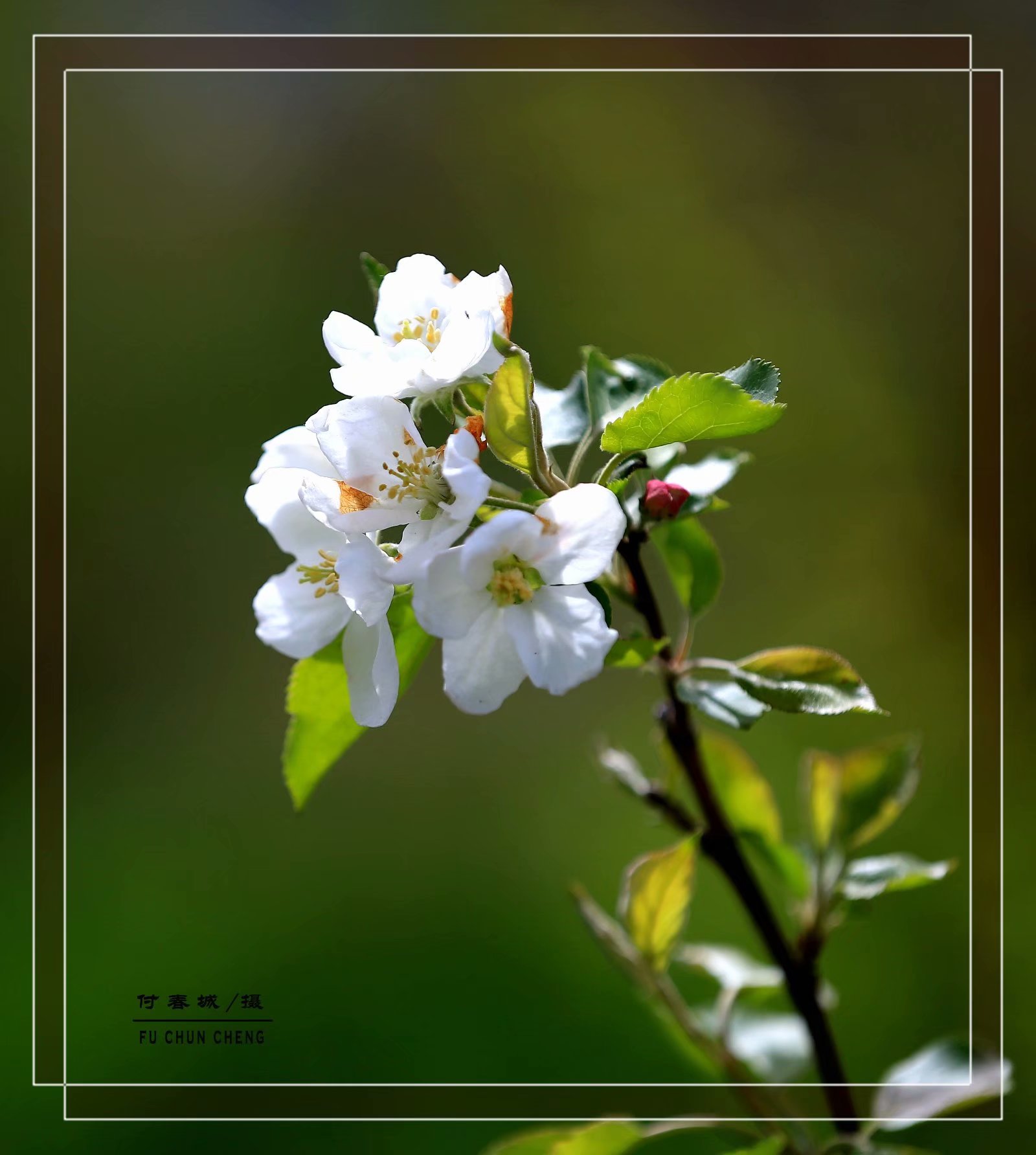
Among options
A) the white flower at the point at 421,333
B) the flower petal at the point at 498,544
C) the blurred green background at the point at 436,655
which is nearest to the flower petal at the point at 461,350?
the white flower at the point at 421,333

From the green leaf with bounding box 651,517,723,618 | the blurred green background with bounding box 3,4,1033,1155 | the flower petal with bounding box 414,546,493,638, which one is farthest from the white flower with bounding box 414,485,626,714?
the blurred green background with bounding box 3,4,1033,1155

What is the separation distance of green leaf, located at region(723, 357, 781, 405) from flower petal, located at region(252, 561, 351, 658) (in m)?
0.30

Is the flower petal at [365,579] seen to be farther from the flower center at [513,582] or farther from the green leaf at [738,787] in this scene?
the green leaf at [738,787]

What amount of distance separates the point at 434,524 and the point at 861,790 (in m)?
0.59

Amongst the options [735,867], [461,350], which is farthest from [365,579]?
[735,867]

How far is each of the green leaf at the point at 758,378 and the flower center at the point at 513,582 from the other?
0.18 meters

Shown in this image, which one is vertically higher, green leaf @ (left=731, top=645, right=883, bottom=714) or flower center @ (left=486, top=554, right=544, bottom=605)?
flower center @ (left=486, top=554, right=544, bottom=605)

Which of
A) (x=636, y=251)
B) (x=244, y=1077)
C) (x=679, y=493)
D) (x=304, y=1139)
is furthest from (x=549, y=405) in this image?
(x=636, y=251)

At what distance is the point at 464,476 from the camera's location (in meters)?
0.57

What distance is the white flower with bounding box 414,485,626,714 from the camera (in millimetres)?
584

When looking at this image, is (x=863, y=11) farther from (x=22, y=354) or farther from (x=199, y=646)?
(x=199, y=646)

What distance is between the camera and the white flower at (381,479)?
2.02 ft

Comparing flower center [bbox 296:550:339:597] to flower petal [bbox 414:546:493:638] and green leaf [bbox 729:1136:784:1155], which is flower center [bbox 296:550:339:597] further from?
green leaf [bbox 729:1136:784:1155]

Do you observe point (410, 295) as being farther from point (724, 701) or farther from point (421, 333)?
point (724, 701)
